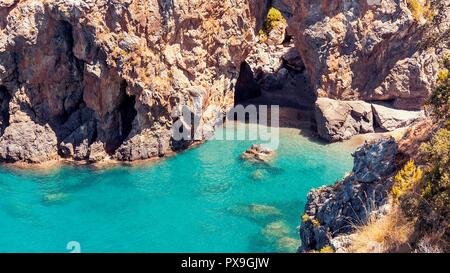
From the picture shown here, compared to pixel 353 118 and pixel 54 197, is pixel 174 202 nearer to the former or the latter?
pixel 54 197

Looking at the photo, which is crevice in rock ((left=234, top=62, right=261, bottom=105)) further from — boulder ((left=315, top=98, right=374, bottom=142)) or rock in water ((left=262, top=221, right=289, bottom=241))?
rock in water ((left=262, top=221, right=289, bottom=241))

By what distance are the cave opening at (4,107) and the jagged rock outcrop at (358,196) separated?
1257 inches

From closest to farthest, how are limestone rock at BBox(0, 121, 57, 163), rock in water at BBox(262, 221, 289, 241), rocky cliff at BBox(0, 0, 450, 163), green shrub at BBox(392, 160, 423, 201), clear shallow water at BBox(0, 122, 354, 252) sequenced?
1. green shrub at BBox(392, 160, 423, 201)
2. clear shallow water at BBox(0, 122, 354, 252)
3. rock in water at BBox(262, 221, 289, 241)
4. rocky cliff at BBox(0, 0, 450, 163)
5. limestone rock at BBox(0, 121, 57, 163)

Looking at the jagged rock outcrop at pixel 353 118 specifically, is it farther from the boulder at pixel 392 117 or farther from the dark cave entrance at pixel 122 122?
the dark cave entrance at pixel 122 122

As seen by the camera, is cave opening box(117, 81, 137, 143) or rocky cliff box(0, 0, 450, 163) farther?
cave opening box(117, 81, 137, 143)

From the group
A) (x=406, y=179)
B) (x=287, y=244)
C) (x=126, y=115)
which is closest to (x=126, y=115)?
(x=126, y=115)

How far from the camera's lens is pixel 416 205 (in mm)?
15984

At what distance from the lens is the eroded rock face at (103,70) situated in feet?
134

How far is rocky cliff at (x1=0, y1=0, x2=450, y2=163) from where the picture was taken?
41.2 metres

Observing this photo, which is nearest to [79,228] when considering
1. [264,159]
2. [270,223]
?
[270,223]

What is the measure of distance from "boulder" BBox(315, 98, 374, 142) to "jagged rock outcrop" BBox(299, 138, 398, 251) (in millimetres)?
23071

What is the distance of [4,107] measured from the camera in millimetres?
44500

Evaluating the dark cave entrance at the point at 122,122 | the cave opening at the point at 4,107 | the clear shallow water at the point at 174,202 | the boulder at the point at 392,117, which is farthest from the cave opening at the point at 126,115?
the boulder at the point at 392,117

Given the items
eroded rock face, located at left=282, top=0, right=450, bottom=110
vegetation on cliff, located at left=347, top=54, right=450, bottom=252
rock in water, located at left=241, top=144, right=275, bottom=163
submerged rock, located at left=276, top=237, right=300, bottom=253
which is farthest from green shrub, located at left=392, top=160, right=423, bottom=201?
eroded rock face, located at left=282, top=0, right=450, bottom=110
